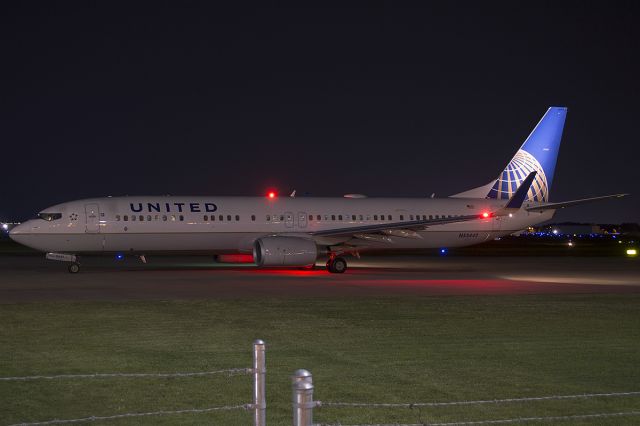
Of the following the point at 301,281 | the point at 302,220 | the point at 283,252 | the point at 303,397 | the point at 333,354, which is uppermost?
the point at 302,220

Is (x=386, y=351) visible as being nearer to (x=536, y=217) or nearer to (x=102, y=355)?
(x=102, y=355)

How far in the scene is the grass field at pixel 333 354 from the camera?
9.02m

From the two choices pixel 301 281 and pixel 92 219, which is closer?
pixel 301 281

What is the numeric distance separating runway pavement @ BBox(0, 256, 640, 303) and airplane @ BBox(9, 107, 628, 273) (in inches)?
39.3

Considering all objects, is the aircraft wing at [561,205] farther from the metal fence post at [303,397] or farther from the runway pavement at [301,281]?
the metal fence post at [303,397]

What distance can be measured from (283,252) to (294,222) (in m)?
4.06

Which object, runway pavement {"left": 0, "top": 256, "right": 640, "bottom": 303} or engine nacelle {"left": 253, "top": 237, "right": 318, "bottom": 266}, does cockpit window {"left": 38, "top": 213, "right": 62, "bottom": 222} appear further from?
engine nacelle {"left": 253, "top": 237, "right": 318, "bottom": 266}

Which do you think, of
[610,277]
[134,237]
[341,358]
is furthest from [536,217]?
[341,358]

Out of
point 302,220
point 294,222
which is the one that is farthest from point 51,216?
point 302,220

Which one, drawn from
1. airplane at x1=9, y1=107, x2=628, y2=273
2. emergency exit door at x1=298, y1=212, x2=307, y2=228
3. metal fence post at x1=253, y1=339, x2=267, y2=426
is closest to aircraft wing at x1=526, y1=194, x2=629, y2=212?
airplane at x1=9, y1=107, x2=628, y2=273

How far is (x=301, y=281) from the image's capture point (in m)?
27.1

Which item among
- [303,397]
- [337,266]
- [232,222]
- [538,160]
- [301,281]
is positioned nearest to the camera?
[303,397]

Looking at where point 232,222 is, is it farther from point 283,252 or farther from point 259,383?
point 259,383

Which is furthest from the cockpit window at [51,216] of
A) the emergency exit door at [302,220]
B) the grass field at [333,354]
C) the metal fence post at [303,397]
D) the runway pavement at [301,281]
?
the metal fence post at [303,397]
